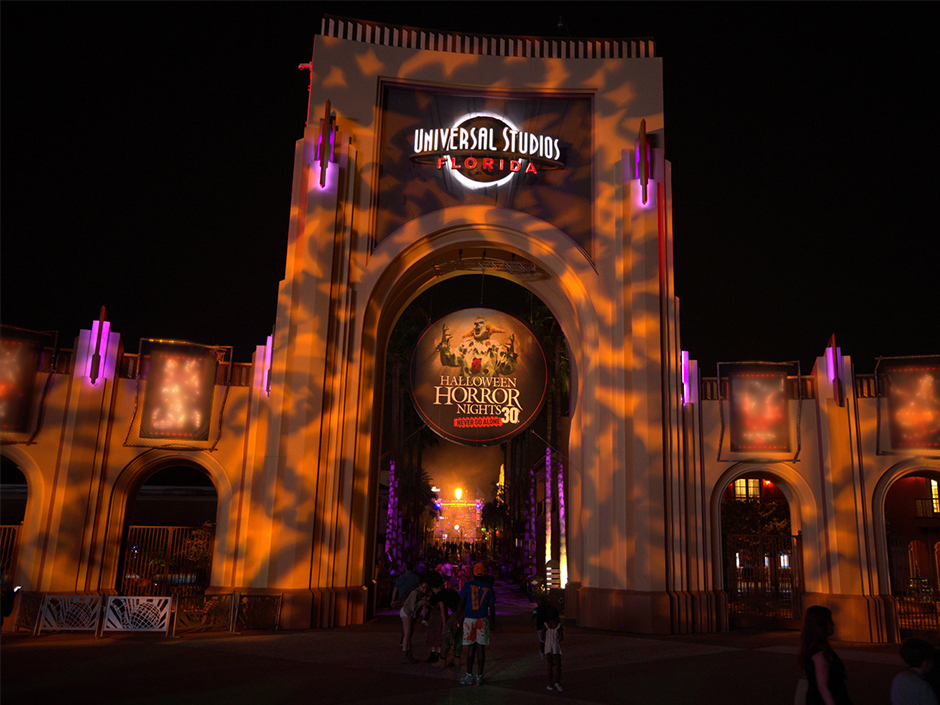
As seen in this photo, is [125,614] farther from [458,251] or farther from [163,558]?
[458,251]

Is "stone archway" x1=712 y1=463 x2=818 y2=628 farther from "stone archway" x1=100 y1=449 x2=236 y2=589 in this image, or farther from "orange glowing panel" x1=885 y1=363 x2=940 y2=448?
"stone archway" x1=100 y1=449 x2=236 y2=589

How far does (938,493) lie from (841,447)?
2321 centimetres

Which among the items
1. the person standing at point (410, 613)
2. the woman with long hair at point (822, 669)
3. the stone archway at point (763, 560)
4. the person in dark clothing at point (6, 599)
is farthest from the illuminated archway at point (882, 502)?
the person in dark clothing at point (6, 599)

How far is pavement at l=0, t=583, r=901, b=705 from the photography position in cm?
991

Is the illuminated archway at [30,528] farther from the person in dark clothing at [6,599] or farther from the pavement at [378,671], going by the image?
the person in dark clothing at [6,599]

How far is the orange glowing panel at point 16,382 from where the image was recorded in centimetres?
1884

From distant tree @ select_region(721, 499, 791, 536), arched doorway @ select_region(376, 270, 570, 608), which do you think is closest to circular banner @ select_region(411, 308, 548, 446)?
arched doorway @ select_region(376, 270, 570, 608)

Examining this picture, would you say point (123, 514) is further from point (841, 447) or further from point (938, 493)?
point (938, 493)

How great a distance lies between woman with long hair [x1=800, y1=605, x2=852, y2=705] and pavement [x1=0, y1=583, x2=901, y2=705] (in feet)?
15.5

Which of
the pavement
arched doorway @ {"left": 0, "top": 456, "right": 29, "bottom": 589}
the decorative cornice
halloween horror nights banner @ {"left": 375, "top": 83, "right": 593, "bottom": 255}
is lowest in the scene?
the pavement

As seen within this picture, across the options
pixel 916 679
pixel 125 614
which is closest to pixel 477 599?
pixel 916 679

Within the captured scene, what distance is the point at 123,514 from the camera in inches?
786

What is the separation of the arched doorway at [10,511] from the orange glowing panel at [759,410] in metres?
19.7

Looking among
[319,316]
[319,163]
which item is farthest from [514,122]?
[319,316]
